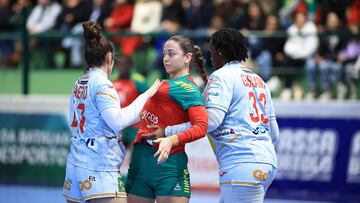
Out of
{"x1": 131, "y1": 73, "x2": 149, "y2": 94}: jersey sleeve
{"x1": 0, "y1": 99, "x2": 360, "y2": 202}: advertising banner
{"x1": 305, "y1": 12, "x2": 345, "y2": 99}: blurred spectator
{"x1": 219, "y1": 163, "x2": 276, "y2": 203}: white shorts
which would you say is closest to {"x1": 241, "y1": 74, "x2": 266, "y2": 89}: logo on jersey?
{"x1": 219, "y1": 163, "x2": 276, "y2": 203}: white shorts

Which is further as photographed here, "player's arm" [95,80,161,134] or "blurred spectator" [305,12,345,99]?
"blurred spectator" [305,12,345,99]

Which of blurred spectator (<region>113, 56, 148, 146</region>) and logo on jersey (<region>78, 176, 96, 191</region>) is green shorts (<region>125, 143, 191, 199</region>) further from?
blurred spectator (<region>113, 56, 148, 146</region>)

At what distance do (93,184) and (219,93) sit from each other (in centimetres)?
115

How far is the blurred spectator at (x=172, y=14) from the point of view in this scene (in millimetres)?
13797

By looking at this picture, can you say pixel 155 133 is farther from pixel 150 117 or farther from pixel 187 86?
pixel 187 86

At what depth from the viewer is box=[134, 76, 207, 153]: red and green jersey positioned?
226 inches

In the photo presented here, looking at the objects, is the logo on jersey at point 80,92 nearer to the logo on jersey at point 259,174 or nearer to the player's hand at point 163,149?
the player's hand at point 163,149

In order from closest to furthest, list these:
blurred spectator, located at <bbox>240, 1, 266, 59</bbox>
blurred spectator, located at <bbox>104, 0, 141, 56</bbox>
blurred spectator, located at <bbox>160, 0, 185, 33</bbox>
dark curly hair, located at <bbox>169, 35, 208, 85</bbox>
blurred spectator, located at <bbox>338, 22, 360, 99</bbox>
Answer: dark curly hair, located at <bbox>169, 35, 208, 85</bbox> → blurred spectator, located at <bbox>338, 22, 360, 99</bbox> → blurred spectator, located at <bbox>240, 1, 266, 59</bbox> → blurred spectator, located at <bbox>160, 0, 185, 33</bbox> → blurred spectator, located at <bbox>104, 0, 141, 56</bbox>

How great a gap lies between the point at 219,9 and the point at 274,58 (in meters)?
2.21

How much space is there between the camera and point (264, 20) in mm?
12836

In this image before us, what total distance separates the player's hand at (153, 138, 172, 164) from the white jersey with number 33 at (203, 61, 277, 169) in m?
0.46

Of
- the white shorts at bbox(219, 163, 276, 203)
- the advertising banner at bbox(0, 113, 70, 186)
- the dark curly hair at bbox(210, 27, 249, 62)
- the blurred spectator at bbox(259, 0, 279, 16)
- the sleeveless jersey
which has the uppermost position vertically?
the dark curly hair at bbox(210, 27, 249, 62)

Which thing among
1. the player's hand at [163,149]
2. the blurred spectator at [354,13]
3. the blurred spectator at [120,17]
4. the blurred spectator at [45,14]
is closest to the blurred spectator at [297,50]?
the blurred spectator at [354,13]

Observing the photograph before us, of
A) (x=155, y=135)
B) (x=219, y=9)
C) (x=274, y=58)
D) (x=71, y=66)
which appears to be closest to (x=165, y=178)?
(x=155, y=135)
